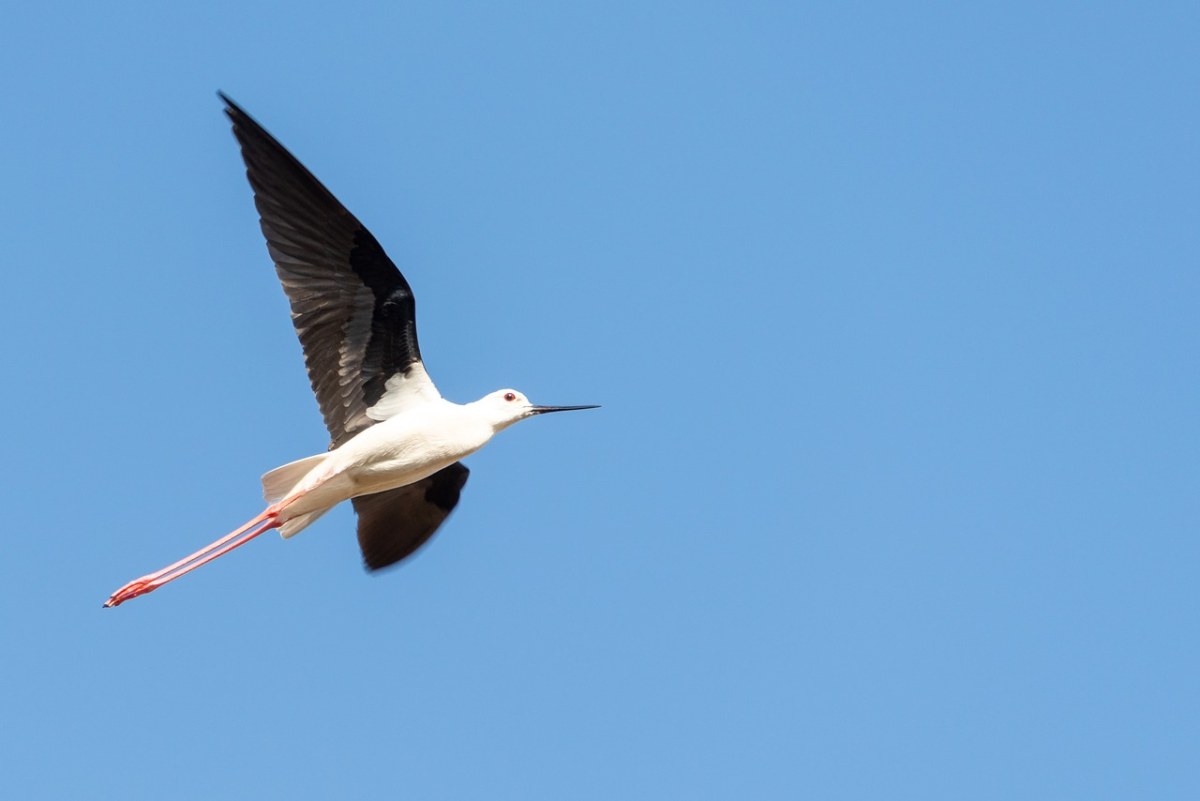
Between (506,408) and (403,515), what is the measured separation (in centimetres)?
166

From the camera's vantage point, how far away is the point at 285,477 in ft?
46.0

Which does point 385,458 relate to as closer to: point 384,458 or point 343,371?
point 384,458

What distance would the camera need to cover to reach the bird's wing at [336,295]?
524 inches

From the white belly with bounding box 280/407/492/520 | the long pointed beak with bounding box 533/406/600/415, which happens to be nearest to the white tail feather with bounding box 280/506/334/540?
the white belly with bounding box 280/407/492/520

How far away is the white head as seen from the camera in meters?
14.2

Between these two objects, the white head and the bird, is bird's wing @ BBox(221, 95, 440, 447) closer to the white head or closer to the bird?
the bird

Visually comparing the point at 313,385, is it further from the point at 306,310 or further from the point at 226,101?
the point at 226,101

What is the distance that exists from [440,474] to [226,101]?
399 centimetres

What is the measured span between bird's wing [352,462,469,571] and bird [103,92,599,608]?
0.78m

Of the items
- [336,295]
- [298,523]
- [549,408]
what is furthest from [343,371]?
[549,408]

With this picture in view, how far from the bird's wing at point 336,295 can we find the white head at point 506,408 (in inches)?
18.4

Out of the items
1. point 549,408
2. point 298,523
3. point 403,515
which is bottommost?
point 403,515

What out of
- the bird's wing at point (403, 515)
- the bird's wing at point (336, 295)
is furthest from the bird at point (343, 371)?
the bird's wing at point (403, 515)

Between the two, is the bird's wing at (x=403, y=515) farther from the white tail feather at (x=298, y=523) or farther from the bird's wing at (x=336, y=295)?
the bird's wing at (x=336, y=295)
